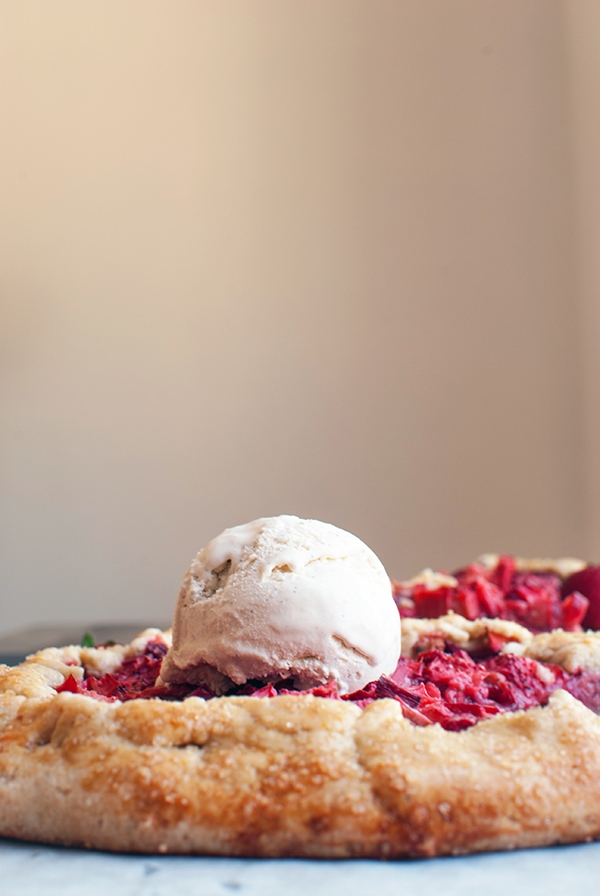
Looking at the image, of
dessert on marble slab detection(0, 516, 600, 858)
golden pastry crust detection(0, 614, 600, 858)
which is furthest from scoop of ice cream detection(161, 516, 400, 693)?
golden pastry crust detection(0, 614, 600, 858)

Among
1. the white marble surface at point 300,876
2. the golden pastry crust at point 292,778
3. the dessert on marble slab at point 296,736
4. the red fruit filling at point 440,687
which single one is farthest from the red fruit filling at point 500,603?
the white marble surface at point 300,876

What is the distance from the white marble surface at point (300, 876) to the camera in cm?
97

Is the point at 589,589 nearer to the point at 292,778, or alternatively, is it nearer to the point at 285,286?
the point at 292,778

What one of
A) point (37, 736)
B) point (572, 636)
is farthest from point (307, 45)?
point (37, 736)

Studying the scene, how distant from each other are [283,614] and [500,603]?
140 centimetres

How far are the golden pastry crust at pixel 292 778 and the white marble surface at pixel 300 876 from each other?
0.07 feet

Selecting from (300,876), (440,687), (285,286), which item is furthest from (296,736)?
(285,286)

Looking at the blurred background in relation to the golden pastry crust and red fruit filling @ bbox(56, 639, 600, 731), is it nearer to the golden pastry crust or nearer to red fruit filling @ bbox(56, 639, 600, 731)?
red fruit filling @ bbox(56, 639, 600, 731)

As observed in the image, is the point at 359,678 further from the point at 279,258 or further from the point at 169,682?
the point at 279,258

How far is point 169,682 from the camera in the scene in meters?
1.54

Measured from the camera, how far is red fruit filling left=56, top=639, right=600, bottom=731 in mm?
1354

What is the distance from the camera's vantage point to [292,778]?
111 centimetres

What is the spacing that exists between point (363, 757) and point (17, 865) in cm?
47

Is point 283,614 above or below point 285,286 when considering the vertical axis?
below
